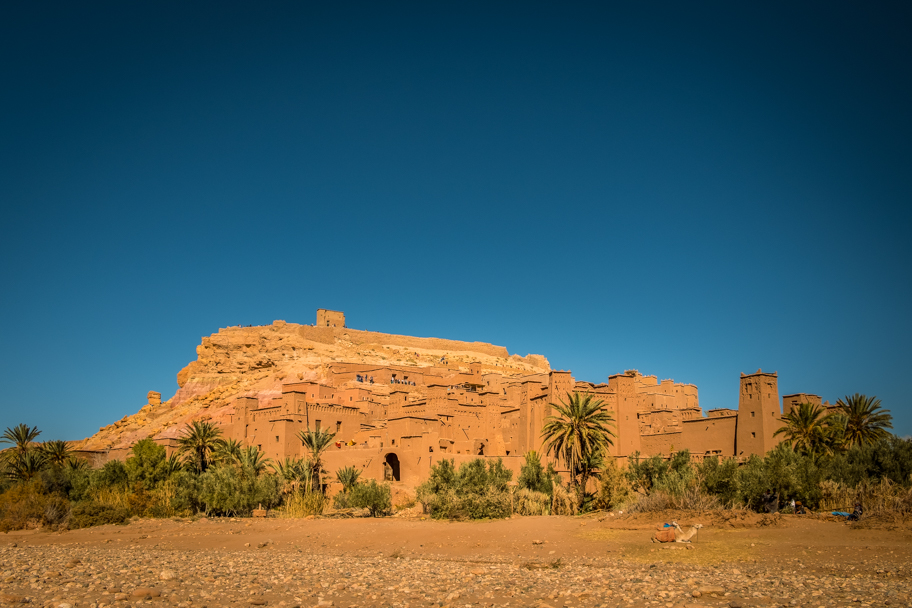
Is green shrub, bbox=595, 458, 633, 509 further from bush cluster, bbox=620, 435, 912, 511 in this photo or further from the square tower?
the square tower

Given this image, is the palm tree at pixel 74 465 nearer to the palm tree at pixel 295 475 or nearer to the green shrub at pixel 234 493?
the green shrub at pixel 234 493

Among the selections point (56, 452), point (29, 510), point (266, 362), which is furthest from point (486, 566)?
point (266, 362)

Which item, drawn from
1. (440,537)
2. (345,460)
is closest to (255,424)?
(345,460)

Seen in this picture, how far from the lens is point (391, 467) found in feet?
116

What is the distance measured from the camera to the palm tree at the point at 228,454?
118 feet

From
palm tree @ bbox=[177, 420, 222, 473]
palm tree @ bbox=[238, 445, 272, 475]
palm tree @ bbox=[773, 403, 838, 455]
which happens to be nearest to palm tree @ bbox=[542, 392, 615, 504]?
palm tree @ bbox=[773, 403, 838, 455]

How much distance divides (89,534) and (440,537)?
43.4ft

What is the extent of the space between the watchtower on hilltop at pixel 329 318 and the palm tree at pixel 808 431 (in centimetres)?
6175

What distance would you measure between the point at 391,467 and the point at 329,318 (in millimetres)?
50658

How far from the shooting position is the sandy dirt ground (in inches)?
405

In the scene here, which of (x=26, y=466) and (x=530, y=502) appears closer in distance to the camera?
(x=530, y=502)

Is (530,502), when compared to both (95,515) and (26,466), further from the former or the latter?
(26,466)

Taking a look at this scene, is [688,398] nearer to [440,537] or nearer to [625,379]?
[625,379]

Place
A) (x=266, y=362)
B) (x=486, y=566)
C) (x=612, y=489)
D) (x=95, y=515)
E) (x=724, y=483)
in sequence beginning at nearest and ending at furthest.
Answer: (x=486, y=566)
(x=724, y=483)
(x=95, y=515)
(x=612, y=489)
(x=266, y=362)
